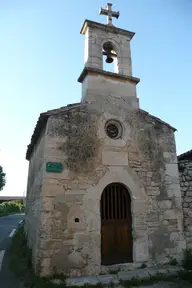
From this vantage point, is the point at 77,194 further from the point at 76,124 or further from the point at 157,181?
the point at 157,181

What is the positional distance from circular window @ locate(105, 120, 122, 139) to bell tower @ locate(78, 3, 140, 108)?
2.55ft

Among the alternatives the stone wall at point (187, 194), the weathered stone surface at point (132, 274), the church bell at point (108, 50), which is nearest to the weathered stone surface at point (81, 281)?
the weathered stone surface at point (132, 274)

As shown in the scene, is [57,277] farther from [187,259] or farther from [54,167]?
[187,259]

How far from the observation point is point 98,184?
203 inches

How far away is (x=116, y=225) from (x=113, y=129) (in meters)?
2.56

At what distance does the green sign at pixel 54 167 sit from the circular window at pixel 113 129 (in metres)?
1.67

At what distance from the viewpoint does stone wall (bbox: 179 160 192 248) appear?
218 inches

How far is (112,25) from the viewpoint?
22.5 ft

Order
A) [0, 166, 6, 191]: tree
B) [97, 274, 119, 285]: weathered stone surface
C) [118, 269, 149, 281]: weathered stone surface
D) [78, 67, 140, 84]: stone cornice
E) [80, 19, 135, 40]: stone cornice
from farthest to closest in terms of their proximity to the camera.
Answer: [0, 166, 6, 191]: tree
[80, 19, 135, 40]: stone cornice
[78, 67, 140, 84]: stone cornice
[118, 269, 149, 281]: weathered stone surface
[97, 274, 119, 285]: weathered stone surface

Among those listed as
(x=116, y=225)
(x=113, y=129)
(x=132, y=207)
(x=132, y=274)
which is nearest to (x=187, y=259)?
(x=132, y=274)

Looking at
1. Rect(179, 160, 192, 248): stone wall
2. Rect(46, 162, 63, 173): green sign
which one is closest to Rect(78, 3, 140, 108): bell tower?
Rect(46, 162, 63, 173): green sign

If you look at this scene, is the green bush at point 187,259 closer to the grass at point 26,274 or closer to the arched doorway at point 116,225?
the arched doorway at point 116,225

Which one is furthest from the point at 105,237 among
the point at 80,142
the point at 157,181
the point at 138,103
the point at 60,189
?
the point at 138,103

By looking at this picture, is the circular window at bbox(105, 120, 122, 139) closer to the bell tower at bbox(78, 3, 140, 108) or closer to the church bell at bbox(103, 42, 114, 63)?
the bell tower at bbox(78, 3, 140, 108)
